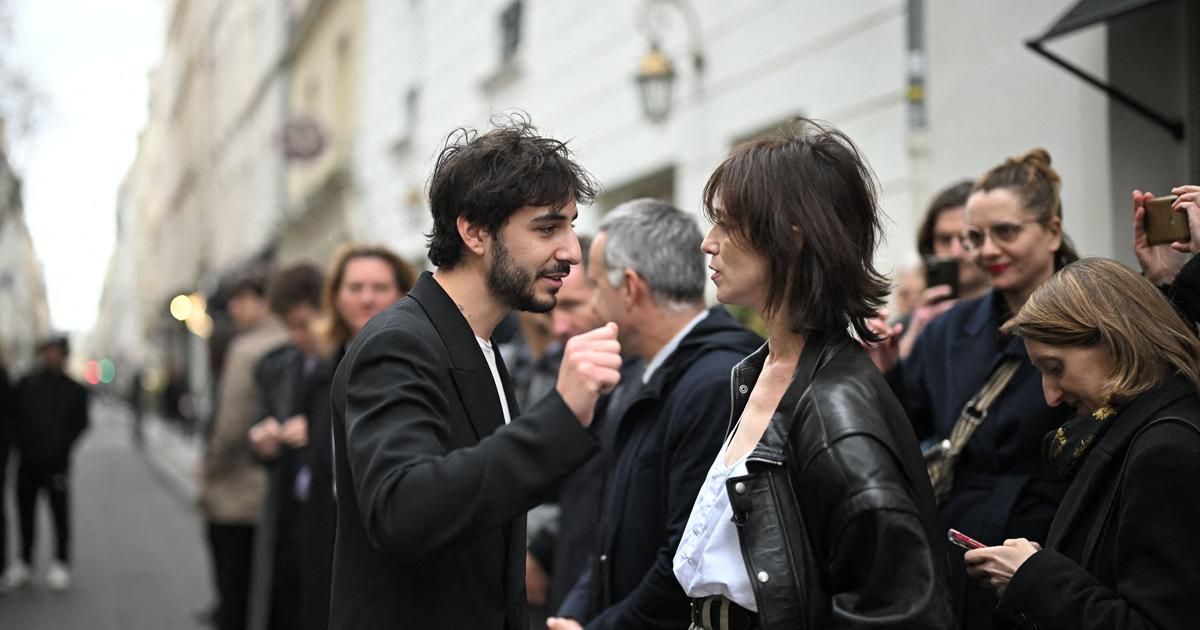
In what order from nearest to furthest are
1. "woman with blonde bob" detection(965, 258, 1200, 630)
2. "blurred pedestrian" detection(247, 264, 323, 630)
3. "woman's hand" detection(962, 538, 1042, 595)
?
"woman with blonde bob" detection(965, 258, 1200, 630), "woman's hand" detection(962, 538, 1042, 595), "blurred pedestrian" detection(247, 264, 323, 630)

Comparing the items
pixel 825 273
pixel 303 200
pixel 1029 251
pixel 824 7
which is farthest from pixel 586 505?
pixel 303 200

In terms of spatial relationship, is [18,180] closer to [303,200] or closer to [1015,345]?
[303,200]

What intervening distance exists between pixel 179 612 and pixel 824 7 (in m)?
6.00

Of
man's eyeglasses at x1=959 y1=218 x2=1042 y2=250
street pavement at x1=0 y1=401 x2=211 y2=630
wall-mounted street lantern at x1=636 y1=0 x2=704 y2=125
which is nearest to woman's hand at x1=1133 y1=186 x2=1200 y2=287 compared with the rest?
man's eyeglasses at x1=959 y1=218 x2=1042 y2=250

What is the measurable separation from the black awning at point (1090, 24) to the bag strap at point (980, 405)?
6.21ft

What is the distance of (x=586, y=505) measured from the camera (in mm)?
4043

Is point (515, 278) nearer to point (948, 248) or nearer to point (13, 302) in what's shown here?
point (948, 248)

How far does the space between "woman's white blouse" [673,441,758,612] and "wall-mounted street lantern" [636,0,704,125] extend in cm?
704

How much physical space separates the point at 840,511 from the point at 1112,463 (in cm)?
76

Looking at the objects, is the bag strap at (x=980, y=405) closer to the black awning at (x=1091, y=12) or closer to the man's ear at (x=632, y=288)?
the man's ear at (x=632, y=288)

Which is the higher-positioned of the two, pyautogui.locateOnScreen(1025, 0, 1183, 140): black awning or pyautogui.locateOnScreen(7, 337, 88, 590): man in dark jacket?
pyautogui.locateOnScreen(1025, 0, 1183, 140): black awning

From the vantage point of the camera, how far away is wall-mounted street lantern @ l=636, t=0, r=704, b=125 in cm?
909

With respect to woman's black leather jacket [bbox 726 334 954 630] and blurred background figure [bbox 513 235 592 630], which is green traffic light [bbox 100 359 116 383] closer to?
blurred background figure [bbox 513 235 592 630]

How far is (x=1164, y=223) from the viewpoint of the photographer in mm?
2693
